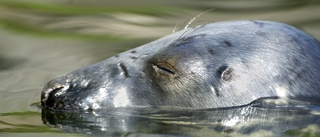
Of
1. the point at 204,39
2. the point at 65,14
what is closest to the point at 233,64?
the point at 204,39

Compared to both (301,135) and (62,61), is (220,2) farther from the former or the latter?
(301,135)

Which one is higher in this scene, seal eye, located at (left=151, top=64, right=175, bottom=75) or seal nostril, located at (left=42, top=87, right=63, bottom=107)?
seal eye, located at (left=151, top=64, right=175, bottom=75)

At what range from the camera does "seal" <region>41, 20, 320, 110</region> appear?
518cm

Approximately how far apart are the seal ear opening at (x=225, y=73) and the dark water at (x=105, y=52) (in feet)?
0.58

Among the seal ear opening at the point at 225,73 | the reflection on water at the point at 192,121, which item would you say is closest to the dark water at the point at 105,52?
the reflection on water at the point at 192,121

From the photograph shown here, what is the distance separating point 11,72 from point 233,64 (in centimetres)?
203

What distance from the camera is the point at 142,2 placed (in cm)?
913

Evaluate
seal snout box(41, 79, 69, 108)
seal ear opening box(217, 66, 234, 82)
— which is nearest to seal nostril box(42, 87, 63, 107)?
seal snout box(41, 79, 69, 108)

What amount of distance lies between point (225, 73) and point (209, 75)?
90 millimetres

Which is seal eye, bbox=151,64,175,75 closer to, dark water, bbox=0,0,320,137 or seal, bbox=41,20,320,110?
seal, bbox=41,20,320,110

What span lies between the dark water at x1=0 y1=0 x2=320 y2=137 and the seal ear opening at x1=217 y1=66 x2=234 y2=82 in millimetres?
178

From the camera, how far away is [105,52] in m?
7.15

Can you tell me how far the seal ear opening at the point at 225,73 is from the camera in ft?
17.1

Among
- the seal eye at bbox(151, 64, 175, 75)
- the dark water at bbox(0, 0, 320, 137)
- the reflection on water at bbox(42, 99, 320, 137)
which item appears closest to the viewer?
the reflection on water at bbox(42, 99, 320, 137)
